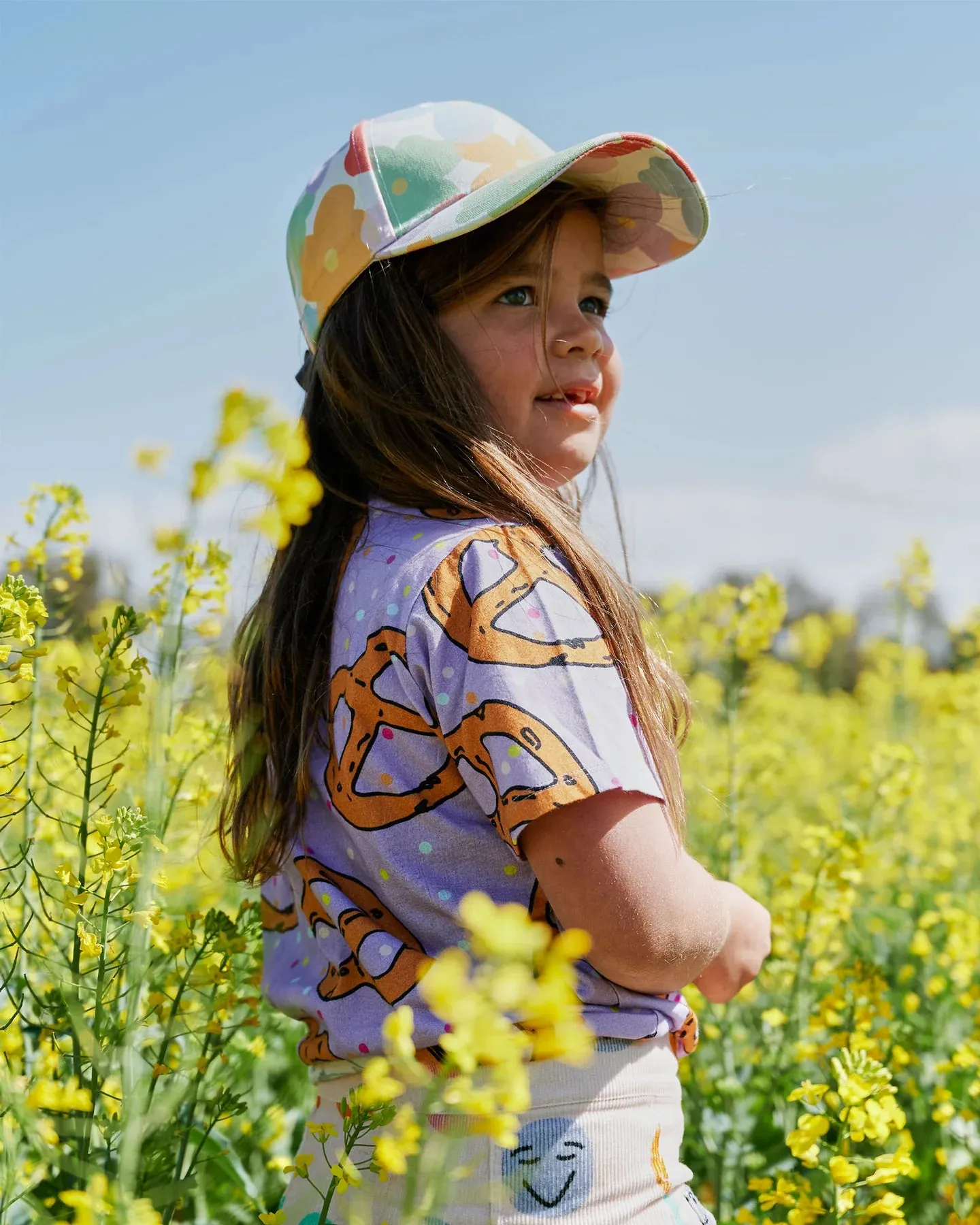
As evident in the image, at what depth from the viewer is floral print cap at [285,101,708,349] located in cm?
150

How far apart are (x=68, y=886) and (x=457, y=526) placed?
0.75 meters

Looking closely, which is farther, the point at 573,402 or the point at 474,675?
the point at 573,402

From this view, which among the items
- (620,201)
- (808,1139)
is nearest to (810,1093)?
(808,1139)

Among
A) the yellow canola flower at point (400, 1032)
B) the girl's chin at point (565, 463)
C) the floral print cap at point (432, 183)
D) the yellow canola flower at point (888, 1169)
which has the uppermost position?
the floral print cap at point (432, 183)

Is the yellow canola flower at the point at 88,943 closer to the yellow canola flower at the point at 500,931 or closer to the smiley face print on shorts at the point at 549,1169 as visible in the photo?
the smiley face print on shorts at the point at 549,1169

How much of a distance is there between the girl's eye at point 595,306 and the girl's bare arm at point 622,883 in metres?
0.83

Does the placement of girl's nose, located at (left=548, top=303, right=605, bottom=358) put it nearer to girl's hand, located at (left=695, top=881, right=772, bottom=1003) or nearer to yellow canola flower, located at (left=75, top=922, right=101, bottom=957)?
girl's hand, located at (left=695, top=881, right=772, bottom=1003)

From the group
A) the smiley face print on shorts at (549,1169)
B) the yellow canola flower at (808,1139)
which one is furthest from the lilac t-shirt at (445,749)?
the yellow canola flower at (808,1139)

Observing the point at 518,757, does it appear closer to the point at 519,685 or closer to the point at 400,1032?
the point at 519,685

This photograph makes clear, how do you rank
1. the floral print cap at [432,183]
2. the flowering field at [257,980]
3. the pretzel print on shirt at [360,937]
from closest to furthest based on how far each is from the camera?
the flowering field at [257,980] < the pretzel print on shirt at [360,937] < the floral print cap at [432,183]

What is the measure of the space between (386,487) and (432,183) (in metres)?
0.46

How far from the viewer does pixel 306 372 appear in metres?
1.80

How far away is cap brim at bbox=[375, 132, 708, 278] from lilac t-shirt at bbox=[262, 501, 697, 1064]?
40 centimetres

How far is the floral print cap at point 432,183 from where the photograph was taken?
4.91ft
